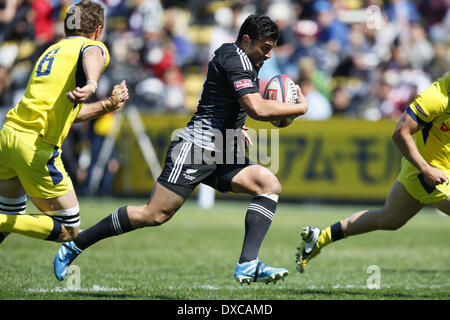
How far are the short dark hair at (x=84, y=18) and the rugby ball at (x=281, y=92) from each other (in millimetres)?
1560

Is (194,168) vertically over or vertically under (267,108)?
under

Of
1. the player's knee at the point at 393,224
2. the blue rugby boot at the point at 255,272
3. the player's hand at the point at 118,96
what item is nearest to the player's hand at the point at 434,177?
the player's knee at the point at 393,224

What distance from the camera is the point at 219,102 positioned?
639 centimetres

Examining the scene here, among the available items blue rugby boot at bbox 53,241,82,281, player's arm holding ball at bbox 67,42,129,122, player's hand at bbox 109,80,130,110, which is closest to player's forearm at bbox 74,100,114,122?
player's arm holding ball at bbox 67,42,129,122

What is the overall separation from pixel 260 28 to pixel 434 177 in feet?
6.33

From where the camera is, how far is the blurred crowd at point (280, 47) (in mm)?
16531

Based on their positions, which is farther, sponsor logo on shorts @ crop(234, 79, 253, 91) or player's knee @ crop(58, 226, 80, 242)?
player's knee @ crop(58, 226, 80, 242)

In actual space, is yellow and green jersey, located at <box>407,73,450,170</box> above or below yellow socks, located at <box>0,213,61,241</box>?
above

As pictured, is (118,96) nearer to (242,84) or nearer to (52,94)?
(52,94)

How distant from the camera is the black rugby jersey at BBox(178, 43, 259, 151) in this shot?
622 centimetres

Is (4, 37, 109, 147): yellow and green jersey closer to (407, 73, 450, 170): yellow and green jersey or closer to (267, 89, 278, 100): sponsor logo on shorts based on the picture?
(267, 89, 278, 100): sponsor logo on shorts

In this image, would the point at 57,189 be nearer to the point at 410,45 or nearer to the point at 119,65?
the point at 119,65

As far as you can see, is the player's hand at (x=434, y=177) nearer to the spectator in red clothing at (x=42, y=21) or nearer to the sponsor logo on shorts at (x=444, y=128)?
the sponsor logo on shorts at (x=444, y=128)

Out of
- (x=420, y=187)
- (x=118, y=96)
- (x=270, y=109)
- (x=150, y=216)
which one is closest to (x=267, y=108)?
(x=270, y=109)
